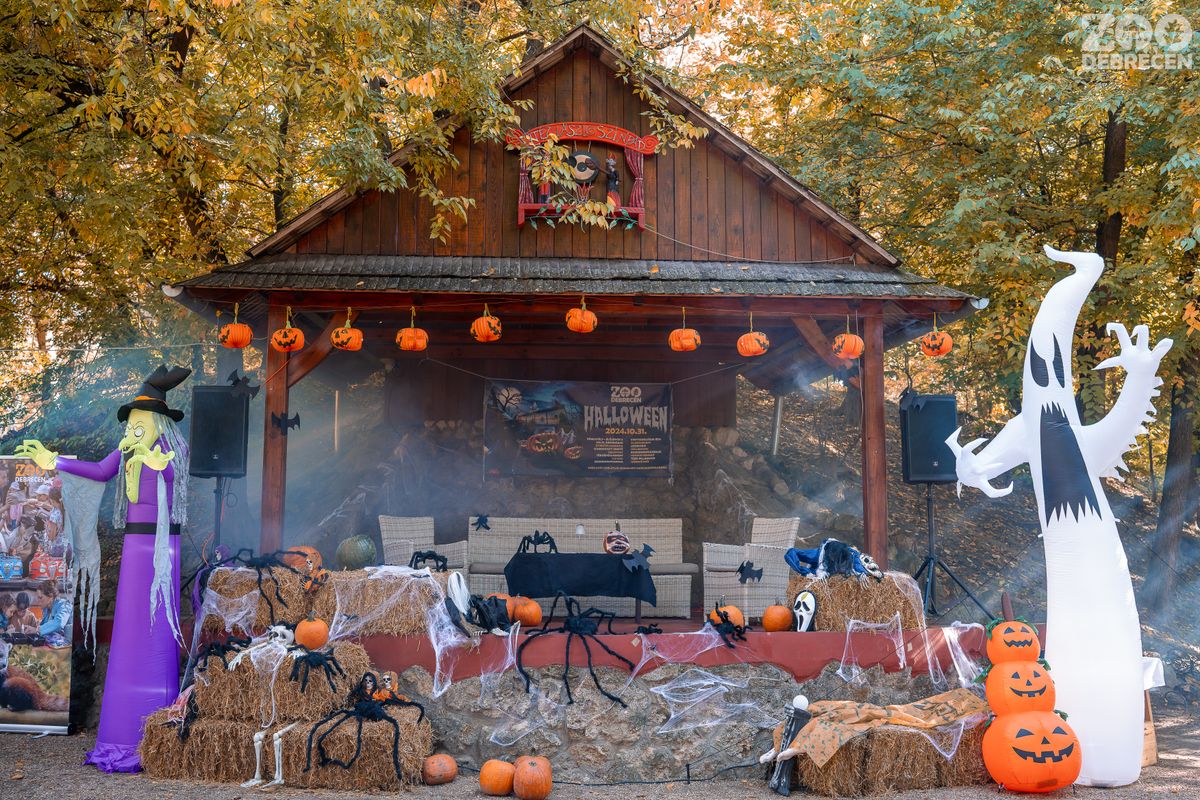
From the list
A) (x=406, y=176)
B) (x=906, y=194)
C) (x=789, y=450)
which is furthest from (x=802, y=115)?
(x=406, y=176)

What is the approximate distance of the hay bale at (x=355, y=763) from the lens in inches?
196

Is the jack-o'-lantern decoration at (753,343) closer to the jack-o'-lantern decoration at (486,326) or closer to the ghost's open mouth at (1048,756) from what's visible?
the jack-o'-lantern decoration at (486,326)

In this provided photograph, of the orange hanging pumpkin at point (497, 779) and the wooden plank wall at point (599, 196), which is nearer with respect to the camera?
the orange hanging pumpkin at point (497, 779)

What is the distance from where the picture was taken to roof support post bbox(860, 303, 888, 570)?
23.4 feet

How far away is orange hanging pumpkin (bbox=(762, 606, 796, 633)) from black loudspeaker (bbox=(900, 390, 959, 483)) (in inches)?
65.1

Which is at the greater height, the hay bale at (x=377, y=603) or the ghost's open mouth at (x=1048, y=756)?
the hay bale at (x=377, y=603)

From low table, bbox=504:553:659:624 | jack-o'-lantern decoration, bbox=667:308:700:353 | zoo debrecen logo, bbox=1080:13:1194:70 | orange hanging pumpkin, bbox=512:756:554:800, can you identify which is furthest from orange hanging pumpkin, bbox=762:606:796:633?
zoo debrecen logo, bbox=1080:13:1194:70

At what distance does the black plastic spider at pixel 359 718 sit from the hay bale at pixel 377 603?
1.48ft

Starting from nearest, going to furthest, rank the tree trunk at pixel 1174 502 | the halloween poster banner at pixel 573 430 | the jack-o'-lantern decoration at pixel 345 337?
1. the jack-o'-lantern decoration at pixel 345 337
2. the tree trunk at pixel 1174 502
3. the halloween poster banner at pixel 573 430

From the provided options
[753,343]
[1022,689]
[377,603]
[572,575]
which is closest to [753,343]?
[753,343]

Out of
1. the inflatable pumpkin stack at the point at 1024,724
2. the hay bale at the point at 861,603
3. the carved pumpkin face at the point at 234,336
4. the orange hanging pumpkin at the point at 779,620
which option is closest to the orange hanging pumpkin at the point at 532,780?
the orange hanging pumpkin at the point at 779,620

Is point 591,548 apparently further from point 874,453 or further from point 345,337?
point 345,337

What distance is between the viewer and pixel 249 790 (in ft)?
16.1

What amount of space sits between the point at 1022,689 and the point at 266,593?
453 cm
